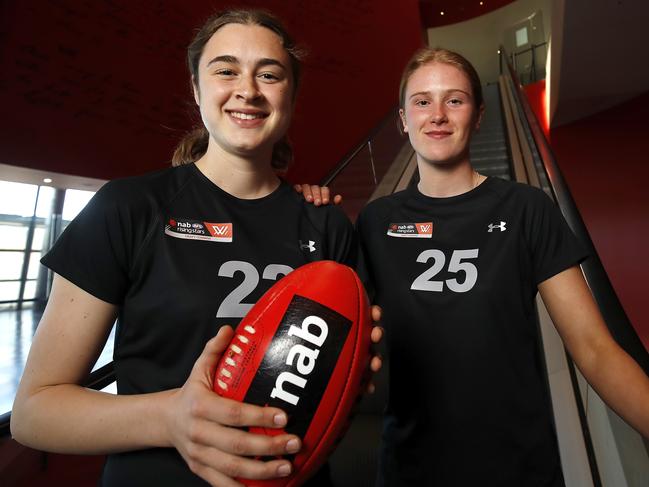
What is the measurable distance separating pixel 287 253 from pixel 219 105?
39 cm

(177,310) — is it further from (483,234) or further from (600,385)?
(600,385)

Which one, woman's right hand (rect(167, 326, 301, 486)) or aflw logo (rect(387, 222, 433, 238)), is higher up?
aflw logo (rect(387, 222, 433, 238))

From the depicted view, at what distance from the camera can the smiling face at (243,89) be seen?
1.00 metres

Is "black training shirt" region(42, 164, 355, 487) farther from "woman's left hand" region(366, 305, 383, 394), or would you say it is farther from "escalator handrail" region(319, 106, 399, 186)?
"escalator handrail" region(319, 106, 399, 186)

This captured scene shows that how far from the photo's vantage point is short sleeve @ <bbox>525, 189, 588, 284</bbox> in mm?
1155

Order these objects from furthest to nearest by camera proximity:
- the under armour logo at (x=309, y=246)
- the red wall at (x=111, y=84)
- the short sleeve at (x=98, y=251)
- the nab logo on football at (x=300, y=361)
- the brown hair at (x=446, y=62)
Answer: the red wall at (x=111, y=84), the brown hair at (x=446, y=62), the under armour logo at (x=309, y=246), the short sleeve at (x=98, y=251), the nab logo on football at (x=300, y=361)

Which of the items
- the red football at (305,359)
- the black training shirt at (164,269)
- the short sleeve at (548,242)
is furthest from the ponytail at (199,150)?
the short sleeve at (548,242)

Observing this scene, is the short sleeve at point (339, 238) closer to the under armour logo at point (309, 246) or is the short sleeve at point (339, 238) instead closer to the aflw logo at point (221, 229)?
the under armour logo at point (309, 246)

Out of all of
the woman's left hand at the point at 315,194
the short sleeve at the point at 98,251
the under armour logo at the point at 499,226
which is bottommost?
the short sleeve at the point at 98,251

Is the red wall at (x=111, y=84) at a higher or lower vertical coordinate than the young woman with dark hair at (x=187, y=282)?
higher

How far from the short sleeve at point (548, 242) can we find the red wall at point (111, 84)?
3044mm

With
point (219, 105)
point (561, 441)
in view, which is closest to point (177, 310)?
point (219, 105)

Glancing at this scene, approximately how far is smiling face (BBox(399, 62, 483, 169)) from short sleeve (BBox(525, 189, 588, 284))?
0.29 m

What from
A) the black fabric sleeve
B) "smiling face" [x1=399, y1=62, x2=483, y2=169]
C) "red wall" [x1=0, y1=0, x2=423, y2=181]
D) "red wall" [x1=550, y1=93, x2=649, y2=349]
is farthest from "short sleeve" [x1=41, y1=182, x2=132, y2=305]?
"red wall" [x1=550, y1=93, x2=649, y2=349]
